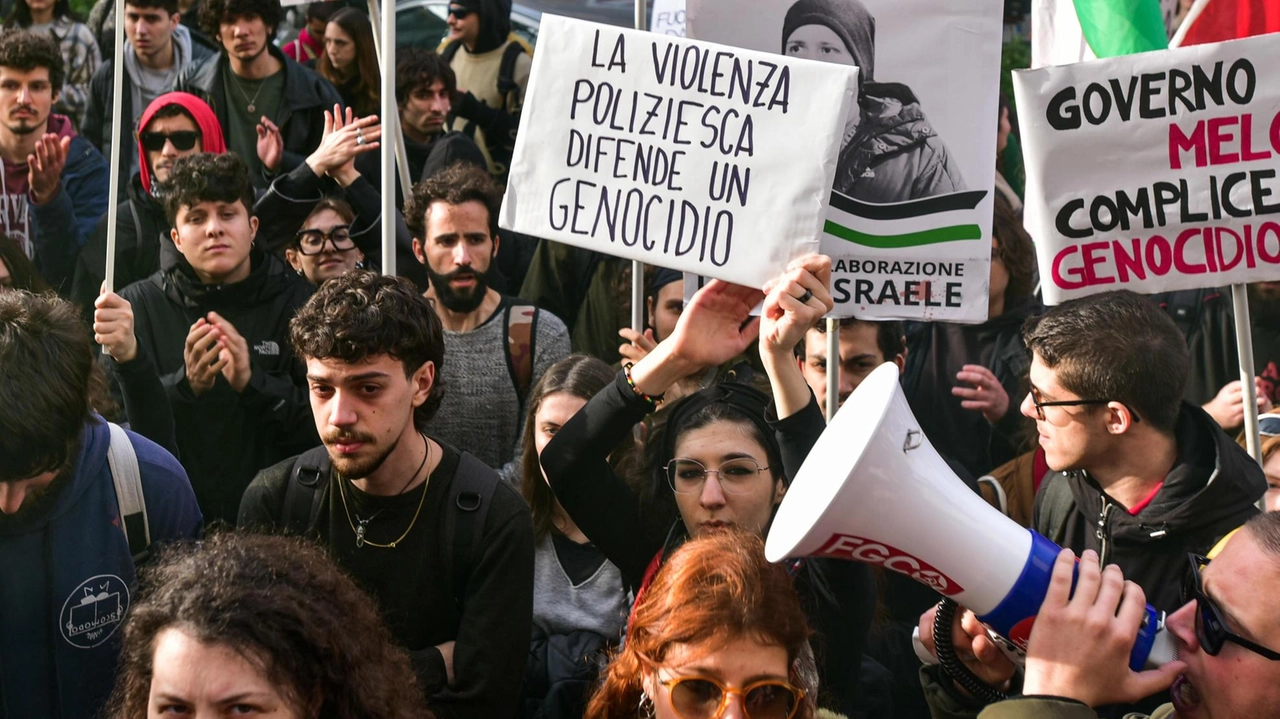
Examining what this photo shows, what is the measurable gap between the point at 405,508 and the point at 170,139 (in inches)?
121

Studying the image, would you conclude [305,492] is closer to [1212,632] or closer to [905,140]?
[905,140]

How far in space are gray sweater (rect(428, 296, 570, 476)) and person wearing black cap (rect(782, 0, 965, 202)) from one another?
4.56ft

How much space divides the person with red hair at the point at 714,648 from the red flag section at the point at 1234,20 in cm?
298

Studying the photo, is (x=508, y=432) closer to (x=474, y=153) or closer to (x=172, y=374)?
(x=172, y=374)

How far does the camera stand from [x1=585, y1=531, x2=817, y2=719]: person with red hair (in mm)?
2635

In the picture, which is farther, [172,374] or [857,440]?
[172,374]

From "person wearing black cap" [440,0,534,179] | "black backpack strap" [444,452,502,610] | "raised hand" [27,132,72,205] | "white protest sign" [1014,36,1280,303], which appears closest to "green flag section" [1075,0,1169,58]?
"white protest sign" [1014,36,1280,303]

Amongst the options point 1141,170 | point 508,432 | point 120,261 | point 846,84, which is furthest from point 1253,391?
point 120,261

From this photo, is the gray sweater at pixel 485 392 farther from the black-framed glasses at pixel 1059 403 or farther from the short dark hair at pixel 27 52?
the short dark hair at pixel 27 52

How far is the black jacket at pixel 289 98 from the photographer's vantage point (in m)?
6.60

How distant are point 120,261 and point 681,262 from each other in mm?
3379

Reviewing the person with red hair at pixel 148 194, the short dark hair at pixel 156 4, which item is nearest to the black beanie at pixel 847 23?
the person with red hair at pixel 148 194

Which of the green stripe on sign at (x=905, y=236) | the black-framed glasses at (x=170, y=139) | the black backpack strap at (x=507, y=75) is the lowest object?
the green stripe on sign at (x=905, y=236)

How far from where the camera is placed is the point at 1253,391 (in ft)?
13.7
